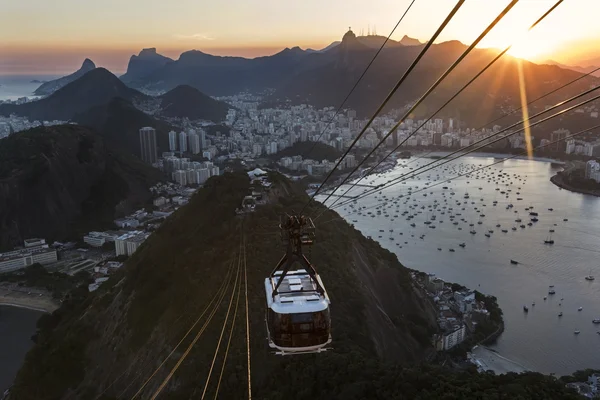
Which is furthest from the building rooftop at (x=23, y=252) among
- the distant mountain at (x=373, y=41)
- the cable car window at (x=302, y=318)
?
the distant mountain at (x=373, y=41)

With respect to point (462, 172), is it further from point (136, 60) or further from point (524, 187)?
point (136, 60)

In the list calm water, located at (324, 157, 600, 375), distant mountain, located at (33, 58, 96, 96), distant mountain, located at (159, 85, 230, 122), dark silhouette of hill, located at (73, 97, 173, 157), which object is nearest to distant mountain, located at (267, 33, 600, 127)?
distant mountain, located at (159, 85, 230, 122)

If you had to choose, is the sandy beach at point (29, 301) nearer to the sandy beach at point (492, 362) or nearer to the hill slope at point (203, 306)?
the hill slope at point (203, 306)

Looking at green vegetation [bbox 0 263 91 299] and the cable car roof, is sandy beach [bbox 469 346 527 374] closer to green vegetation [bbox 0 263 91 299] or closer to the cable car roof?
the cable car roof

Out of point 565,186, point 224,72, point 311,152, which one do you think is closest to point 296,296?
point 565,186

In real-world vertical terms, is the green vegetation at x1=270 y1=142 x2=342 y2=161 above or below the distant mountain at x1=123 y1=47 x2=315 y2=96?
below
